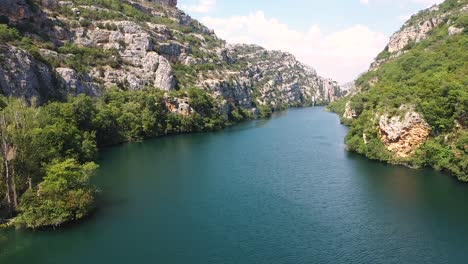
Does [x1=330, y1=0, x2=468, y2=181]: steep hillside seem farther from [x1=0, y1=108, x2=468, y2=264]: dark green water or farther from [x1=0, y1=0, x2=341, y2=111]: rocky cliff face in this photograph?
[x1=0, y1=0, x2=341, y2=111]: rocky cliff face

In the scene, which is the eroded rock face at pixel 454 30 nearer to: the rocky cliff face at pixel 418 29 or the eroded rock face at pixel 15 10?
the rocky cliff face at pixel 418 29

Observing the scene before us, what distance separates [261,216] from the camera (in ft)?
171

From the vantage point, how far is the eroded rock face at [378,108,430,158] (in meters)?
74.7

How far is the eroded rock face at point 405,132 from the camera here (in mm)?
74675

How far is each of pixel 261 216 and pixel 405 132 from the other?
38.2 metres

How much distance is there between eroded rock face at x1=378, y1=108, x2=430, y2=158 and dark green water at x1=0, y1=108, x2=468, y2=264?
4.34 metres

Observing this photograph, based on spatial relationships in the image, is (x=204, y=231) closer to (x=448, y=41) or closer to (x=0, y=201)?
(x=0, y=201)

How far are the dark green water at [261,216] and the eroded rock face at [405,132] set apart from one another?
4.34 metres

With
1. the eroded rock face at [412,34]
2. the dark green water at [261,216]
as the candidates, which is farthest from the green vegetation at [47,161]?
the eroded rock face at [412,34]

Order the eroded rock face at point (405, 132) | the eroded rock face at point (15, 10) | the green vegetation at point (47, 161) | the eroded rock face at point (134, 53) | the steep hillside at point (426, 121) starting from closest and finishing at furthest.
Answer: the green vegetation at point (47, 161)
the steep hillside at point (426, 121)
the eroded rock face at point (405, 132)
the eroded rock face at point (15, 10)
the eroded rock face at point (134, 53)

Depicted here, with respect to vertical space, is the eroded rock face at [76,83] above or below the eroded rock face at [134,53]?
below

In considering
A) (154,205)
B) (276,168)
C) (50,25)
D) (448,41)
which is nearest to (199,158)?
(276,168)

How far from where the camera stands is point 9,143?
48469 mm

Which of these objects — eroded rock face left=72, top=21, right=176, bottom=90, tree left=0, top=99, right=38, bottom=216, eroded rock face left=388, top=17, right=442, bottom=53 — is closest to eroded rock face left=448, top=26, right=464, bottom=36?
eroded rock face left=388, top=17, right=442, bottom=53
